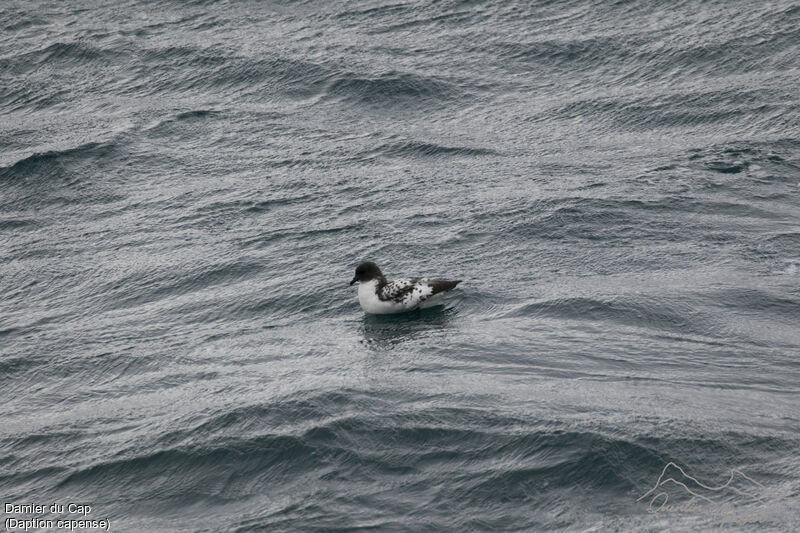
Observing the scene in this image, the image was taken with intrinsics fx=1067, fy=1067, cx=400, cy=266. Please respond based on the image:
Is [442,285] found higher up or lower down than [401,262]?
higher up

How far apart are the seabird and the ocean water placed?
208mm

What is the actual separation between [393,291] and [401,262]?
1363 mm

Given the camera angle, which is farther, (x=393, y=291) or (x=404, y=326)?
(x=393, y=291)

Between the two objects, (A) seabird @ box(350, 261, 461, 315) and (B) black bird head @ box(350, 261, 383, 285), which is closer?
(A) seabird @ box(350, 261, 461, 315)

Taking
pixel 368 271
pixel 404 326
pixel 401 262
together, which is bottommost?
pixel 404 326

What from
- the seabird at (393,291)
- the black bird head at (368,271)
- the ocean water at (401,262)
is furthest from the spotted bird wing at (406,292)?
the ocean water at (401,262)

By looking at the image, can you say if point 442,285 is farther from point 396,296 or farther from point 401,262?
point 401,262

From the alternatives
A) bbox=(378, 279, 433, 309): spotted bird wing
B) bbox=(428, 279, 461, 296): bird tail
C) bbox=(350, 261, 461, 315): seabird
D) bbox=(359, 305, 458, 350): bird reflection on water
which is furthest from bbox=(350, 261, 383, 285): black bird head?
bbox=(428, 279, 461, 296): bird tail

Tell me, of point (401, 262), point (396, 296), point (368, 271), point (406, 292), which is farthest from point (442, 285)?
point (401, 262)

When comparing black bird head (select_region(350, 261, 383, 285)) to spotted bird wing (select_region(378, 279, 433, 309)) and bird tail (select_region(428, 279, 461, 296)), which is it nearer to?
spotted bird wing (select_region(378, 279, 433, 309))

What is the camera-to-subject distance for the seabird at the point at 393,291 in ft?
45.0

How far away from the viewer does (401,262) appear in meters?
15.1

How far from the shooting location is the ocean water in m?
9.40

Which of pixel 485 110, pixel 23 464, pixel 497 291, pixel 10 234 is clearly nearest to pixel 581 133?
pixel 485 110
